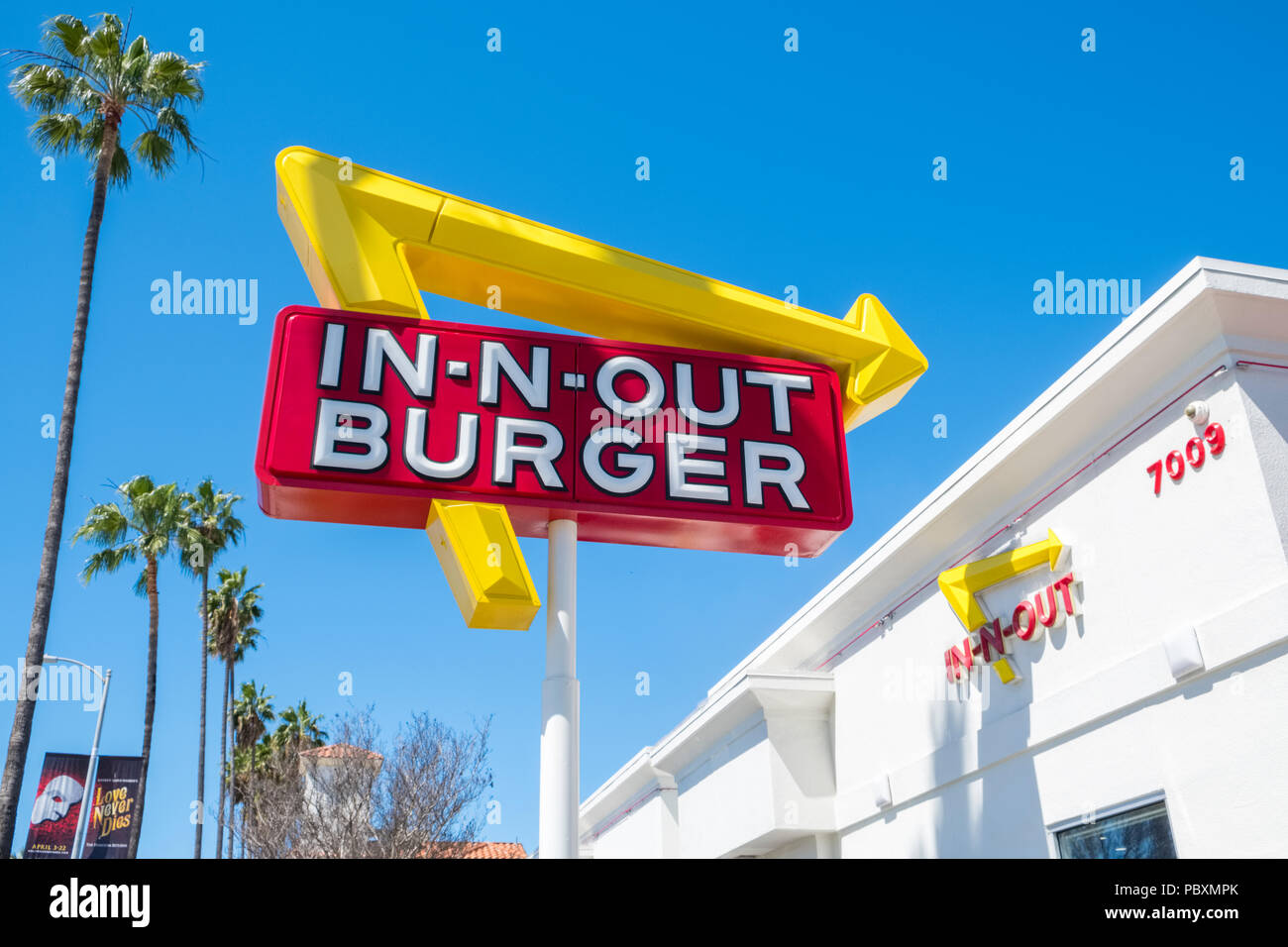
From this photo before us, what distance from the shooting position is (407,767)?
25.1 metres

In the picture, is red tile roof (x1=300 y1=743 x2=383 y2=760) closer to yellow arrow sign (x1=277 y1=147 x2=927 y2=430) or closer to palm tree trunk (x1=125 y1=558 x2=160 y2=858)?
palm tree trunk (x1=125 y1=558 x2=160 y2=858)

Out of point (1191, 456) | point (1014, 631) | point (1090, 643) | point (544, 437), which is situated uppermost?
point (544, 437)

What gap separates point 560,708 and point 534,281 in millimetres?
4007

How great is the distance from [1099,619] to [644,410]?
5.03 meters

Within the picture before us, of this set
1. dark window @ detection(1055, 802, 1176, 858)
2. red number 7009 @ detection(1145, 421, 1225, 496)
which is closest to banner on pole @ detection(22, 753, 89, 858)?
dark window @ detection(1055, 802, 1176, 858)

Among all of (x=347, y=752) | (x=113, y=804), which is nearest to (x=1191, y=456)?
(x=347, y=752)

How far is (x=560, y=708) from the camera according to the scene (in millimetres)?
8367

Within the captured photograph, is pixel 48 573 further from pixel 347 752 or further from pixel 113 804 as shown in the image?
pixel 113 804

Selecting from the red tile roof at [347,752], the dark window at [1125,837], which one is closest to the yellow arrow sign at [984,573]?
the dark window at [1125,837]

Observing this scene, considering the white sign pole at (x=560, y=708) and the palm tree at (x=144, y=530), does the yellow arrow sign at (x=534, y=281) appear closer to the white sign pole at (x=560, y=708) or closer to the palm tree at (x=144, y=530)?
the white sign pole at (x=560, y=708)

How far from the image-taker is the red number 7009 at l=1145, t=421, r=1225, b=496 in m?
8.76

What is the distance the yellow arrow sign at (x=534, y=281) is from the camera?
910 cm

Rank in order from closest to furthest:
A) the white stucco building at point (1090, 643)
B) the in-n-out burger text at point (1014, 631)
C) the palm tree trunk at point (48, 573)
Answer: the white stucco building at point (1090, 643), the in-n-out burger text at point (1014, 631), the palm tree trunk at point (48, 573)

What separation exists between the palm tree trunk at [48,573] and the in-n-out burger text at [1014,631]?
43.1 feet
